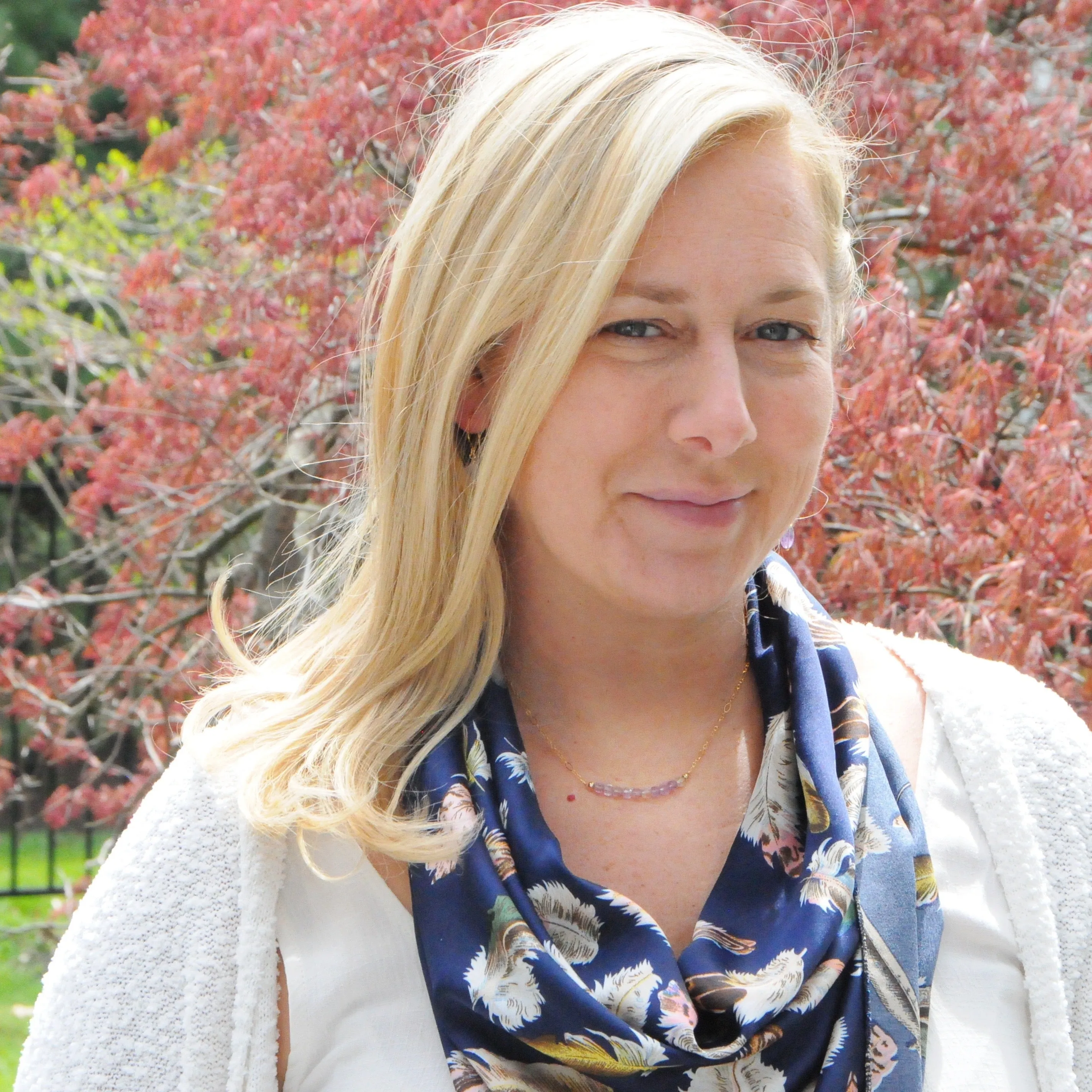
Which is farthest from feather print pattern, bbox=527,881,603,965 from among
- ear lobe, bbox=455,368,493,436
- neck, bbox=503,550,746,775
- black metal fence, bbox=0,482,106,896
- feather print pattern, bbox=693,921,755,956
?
black metal fence, bbox=0,482,106,896

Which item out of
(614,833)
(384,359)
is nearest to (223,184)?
(384,359)

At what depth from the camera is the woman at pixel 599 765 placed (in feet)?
4.94

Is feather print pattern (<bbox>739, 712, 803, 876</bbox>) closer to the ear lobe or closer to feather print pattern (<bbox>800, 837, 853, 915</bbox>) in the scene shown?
feather print pattern (<bbox>800, 837, 853, 915</bbox>)

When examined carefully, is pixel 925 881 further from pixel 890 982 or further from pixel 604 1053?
pixel 604 1053

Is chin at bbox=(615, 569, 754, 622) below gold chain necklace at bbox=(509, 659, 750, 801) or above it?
above

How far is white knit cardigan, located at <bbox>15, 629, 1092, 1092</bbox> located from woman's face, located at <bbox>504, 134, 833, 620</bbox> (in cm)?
45

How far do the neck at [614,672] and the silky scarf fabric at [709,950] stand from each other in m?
0.12

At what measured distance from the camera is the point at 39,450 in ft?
14.2

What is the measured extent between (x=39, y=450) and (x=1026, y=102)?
302 centimetres

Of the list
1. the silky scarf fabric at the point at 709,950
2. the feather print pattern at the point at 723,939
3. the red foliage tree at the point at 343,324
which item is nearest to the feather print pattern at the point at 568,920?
the silky scarf fabric at the point at 709,950

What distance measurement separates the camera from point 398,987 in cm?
156

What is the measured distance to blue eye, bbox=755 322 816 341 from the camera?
1.60 meters

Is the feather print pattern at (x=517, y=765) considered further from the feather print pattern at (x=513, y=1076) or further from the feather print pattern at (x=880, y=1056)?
the feather print pattern at (x=880, y=1056)

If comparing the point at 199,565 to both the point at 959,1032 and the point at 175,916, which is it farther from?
the point at 959,1032
